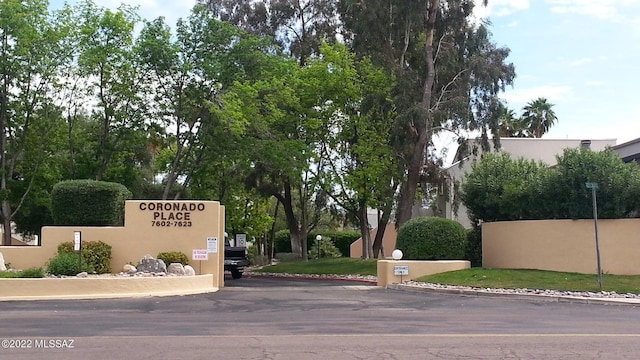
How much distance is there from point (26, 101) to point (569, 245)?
24029 millimetres

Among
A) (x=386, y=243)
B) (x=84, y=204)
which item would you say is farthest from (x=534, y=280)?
(x=386, y=243)

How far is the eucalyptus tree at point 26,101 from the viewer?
99.9 ft

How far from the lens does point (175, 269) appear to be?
23.4m

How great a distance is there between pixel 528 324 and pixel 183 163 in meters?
25.9

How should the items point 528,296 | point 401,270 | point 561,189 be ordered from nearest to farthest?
point 528,296, point 561,189, point 401,270

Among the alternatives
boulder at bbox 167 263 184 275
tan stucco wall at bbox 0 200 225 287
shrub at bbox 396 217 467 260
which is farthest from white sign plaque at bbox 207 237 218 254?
shrub at bbox 396 217 467 260

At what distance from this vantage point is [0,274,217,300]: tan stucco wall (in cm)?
1973

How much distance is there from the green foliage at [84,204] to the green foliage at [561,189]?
14983 mm

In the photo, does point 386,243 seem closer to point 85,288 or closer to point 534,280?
point 534,280

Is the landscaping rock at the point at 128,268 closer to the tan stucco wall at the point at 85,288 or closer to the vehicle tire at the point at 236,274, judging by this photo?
the tan stucco wall at the point at 85,288

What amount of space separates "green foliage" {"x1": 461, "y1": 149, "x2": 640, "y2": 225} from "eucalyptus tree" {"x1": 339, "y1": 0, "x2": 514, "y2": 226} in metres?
5.81

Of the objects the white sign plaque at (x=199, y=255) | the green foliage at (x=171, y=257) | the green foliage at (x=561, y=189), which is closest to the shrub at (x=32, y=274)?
the green foliage at (x=171, y=257)

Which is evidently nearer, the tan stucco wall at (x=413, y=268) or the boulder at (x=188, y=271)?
the boulder at (x=188, y=271)

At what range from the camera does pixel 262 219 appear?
5247 centimetres
